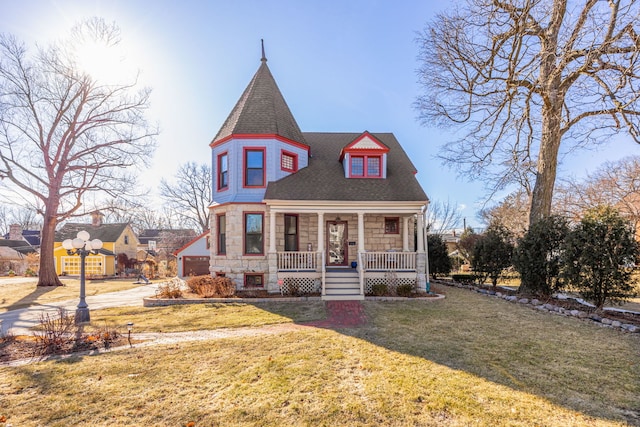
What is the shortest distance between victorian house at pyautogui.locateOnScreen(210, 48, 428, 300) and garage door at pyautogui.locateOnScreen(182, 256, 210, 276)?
1125cm

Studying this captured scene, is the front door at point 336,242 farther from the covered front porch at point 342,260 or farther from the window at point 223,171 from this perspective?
the window at point 223,171

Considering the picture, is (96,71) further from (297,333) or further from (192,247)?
(297,333)

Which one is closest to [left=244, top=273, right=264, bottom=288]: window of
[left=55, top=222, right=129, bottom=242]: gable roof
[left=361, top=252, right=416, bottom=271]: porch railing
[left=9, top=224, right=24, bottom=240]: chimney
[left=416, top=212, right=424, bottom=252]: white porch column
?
A: [left=361, top=252, right=416, bottom=271]: porch railing

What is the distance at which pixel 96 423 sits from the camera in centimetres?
345

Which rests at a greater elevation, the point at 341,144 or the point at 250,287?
the point at 341,144

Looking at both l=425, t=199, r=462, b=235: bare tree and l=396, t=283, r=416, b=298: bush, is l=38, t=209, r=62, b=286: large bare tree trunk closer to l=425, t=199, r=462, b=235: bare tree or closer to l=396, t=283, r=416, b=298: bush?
l=396, t=283, r=416, b=298: bush

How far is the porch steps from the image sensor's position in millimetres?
10977

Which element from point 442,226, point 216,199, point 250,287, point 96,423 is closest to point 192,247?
point 216,199

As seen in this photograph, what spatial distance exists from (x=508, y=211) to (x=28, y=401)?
33.9 m

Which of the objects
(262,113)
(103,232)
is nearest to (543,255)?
(262,113)

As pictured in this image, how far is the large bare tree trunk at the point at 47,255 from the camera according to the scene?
18.2 metres

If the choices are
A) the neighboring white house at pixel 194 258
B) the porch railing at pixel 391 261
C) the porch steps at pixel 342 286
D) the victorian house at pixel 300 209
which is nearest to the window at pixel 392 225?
the victorian house at pixel 300 209

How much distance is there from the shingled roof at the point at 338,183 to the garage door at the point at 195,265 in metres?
13.9

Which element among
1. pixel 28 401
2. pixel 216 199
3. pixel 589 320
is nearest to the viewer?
pixel 28 401
